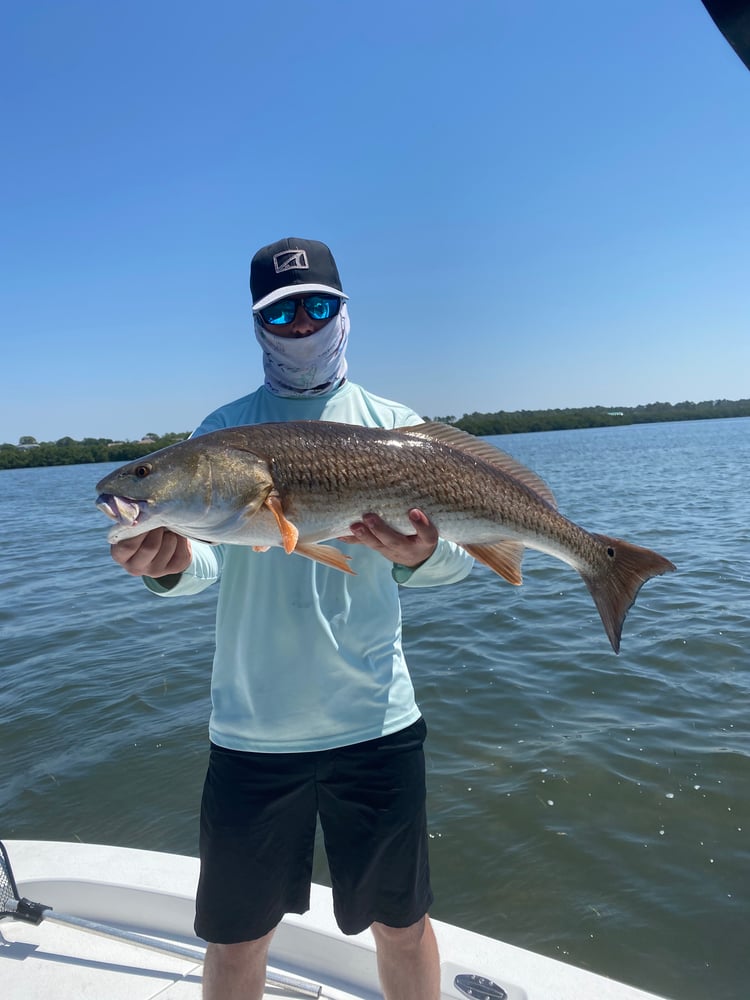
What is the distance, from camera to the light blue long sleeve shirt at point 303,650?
2.85 metres

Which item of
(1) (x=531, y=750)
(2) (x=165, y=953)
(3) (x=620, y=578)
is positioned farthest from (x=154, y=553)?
(1) (x=531, y=750)

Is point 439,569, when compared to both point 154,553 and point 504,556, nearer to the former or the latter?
point 504,556

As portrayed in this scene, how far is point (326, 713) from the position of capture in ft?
9.35

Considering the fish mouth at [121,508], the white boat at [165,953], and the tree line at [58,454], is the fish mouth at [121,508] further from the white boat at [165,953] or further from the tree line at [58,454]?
the tree line at [58,454]

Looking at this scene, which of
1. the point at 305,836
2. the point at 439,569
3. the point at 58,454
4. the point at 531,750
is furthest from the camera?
the point at 58,454

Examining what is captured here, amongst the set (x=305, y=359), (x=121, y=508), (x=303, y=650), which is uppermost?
(x=305, y=359)

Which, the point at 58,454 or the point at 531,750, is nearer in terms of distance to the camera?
the point at 531,750

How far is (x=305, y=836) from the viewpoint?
114 inches

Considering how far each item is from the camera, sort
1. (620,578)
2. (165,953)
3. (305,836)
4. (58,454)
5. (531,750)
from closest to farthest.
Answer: (305,836), (620,578), (165,953), (531,750), (58,454)

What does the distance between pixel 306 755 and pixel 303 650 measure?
0.44 m

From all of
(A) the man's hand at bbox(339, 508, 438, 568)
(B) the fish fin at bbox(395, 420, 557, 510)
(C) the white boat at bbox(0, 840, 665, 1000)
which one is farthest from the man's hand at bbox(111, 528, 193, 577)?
(C) the white boat at bbox(0, 840, 665, 1000)

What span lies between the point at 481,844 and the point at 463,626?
5603mm

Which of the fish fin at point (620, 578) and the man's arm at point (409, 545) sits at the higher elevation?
the man's arm at point (409, 545)

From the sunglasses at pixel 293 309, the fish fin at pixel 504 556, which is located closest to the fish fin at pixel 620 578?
the fish fin at pixel 504 556
